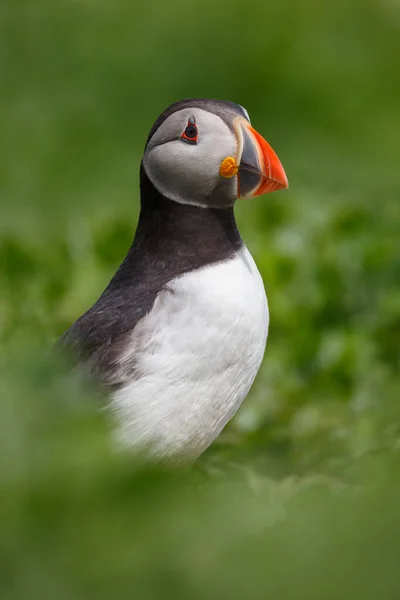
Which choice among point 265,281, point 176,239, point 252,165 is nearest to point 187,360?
point 176,239

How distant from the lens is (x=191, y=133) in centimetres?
312

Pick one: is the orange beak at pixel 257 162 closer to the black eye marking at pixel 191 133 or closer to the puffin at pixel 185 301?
the puffin at pixel 185 301

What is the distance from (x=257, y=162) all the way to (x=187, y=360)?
53cm

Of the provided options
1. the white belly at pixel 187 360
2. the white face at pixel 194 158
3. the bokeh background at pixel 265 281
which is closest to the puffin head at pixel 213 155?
the white face at pixel 194 158

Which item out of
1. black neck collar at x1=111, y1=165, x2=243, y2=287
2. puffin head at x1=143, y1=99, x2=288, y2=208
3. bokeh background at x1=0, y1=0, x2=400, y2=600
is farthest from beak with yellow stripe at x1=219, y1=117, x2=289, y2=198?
bokeh background at x1=0, y1=0, x2=400, y2=600

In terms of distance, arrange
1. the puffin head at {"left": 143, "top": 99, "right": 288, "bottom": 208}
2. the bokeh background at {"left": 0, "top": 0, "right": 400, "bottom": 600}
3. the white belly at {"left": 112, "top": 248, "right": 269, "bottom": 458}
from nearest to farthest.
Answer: the bokeh background at {"left": 0, "top": 0, "right": 400, "bottom": 600}
the white belly at {"left": 112, "top": 248, "right": 269, "bottom": 458}
the puffin head at {"left": 143, "top": 99, "right": 288, "bottom": 208}

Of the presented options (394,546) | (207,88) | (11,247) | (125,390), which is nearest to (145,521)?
(394,546)

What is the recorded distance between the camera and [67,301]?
5.33 metres

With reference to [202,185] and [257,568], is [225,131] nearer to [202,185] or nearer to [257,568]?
Result: [202,185]

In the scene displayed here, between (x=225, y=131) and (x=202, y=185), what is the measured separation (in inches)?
6.1

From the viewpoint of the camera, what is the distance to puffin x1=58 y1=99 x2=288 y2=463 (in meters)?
2.99

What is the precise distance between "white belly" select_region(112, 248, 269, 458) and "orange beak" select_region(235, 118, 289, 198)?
0.79 ft

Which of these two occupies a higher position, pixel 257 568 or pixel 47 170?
pixel 47 170

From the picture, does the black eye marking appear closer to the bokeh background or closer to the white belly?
the white belly
